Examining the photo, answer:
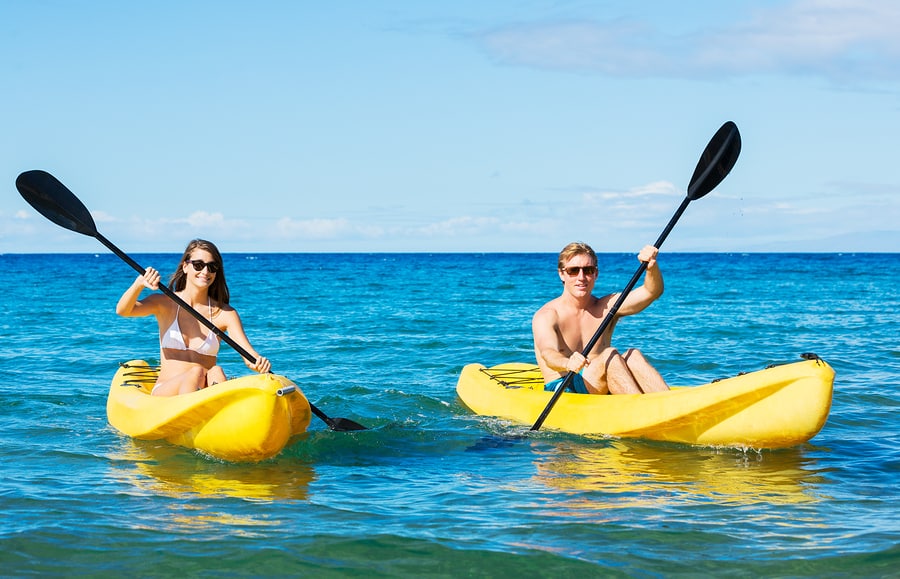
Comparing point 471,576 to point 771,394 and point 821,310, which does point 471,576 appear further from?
point 821,310

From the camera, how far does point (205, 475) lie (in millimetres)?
5531

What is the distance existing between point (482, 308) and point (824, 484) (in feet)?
48.0

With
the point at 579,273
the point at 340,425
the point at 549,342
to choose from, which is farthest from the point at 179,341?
the point at 579,273

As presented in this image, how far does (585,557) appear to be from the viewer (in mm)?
4074

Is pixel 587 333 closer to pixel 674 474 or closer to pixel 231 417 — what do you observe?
pixel 674 474

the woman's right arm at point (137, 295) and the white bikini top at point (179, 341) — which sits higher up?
the woman's right arm at point (137, 295)

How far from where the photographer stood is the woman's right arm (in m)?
5.65

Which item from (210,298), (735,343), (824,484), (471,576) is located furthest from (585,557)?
(735,343)

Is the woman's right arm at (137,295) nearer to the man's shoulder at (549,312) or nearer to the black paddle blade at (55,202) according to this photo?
the black paddle blade at (55,202)

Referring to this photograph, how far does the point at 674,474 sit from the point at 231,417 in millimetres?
2564

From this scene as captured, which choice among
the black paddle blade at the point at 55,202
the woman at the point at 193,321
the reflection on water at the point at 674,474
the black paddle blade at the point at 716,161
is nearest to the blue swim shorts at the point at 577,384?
the reflection on water at the point at 674,474

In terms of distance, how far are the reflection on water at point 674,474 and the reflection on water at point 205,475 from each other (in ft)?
4.67

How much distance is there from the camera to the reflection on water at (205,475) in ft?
16.9

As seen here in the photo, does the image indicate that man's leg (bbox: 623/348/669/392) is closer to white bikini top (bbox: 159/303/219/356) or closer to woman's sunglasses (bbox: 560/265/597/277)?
woman's sunglasses (bbox: 560/265/597/277)
